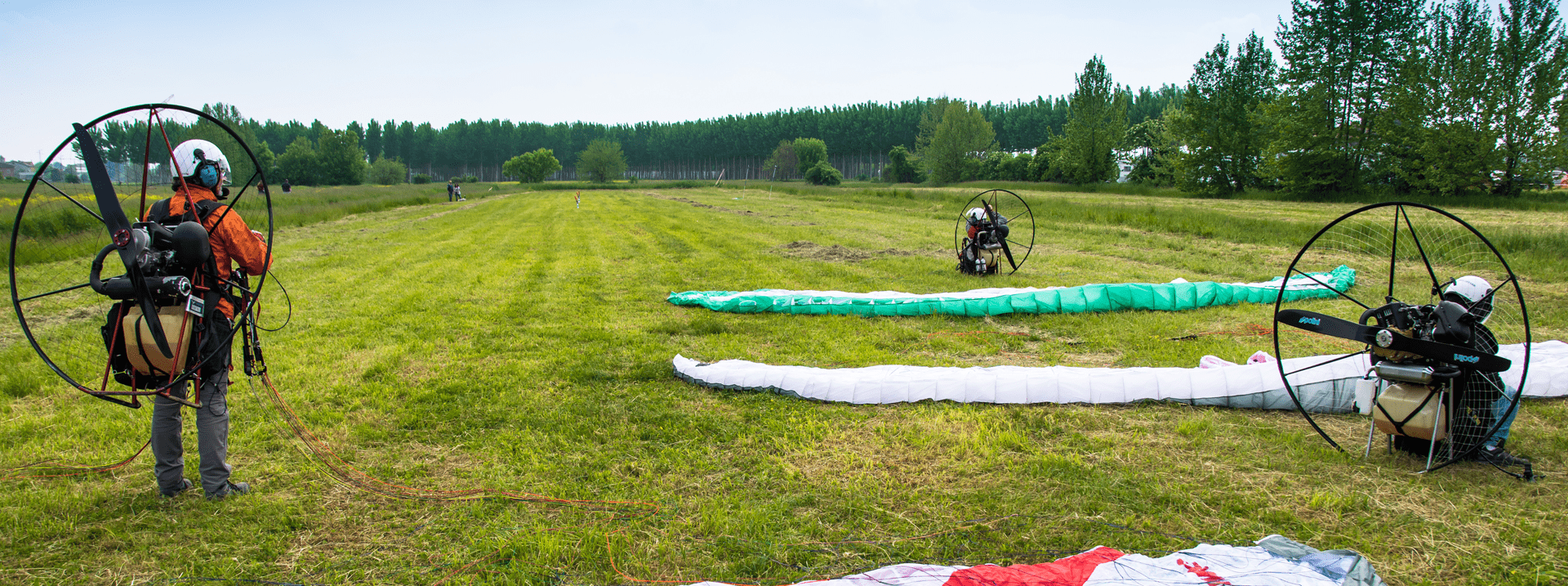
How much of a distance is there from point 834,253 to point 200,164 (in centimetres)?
1435

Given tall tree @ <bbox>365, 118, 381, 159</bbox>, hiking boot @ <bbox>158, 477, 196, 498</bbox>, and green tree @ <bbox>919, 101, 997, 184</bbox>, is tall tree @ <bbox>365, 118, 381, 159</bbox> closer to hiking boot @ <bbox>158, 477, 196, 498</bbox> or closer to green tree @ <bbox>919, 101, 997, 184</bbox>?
green tree @ <bbox>919, 101, 997, 184</bbox>

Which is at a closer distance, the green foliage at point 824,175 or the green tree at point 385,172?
the green foliage at point 824,175

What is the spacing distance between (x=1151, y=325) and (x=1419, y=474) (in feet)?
15.3

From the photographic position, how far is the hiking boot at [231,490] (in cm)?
456

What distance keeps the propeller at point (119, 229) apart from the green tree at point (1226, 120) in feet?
142

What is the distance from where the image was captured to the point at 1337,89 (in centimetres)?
3203

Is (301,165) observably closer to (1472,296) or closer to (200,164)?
(200,164)

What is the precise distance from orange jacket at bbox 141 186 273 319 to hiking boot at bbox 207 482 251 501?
1.08 metres

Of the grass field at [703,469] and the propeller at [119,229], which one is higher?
the propeller at [119,229]

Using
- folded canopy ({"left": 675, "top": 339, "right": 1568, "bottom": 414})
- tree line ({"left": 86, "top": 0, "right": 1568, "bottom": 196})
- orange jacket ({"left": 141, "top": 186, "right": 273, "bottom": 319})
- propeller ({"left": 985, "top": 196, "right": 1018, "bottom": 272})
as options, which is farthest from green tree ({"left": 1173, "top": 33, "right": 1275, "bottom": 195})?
orange jacket ({"left": 141, "top": 186, "right": 273, "bottom": 319})

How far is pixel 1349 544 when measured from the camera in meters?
4.02

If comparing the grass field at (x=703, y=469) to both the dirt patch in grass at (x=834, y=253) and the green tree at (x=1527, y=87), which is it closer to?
the dirt patch in grass at (x=834, y=253)

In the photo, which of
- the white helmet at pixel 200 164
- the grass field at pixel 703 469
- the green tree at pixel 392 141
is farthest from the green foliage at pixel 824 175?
the green tree at pixel 392 141

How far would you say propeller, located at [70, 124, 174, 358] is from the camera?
3871mm
